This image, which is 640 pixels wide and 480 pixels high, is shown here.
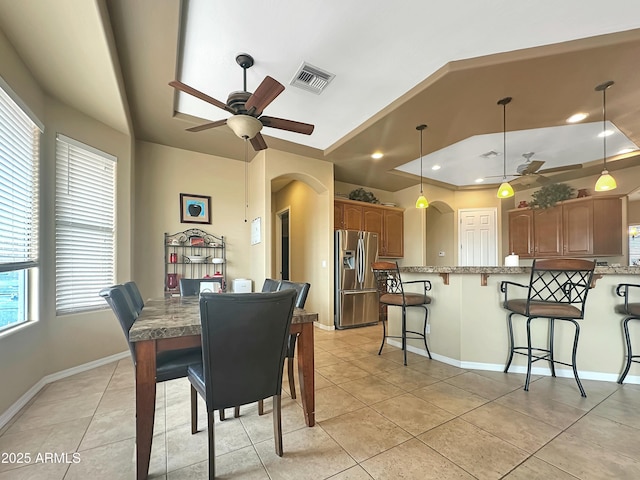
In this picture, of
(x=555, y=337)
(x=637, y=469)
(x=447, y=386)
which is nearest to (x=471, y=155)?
(x=555, y=337)

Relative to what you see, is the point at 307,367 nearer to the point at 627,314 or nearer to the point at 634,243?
the point at 627,314

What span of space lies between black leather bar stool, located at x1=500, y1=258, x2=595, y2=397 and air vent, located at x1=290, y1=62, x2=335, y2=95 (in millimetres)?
2461

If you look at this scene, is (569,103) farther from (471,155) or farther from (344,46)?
(344,46)

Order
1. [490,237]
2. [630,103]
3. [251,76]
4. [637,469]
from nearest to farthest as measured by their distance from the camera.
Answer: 1. [637,469]
2. [251,76]
3. [630,103]
4. [490,237]

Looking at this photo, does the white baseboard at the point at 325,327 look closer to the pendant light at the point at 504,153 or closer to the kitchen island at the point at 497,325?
the kitchen island at the point at 497,325

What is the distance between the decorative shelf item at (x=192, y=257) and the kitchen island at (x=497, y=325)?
276cm

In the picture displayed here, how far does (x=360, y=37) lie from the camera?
85.0 inches

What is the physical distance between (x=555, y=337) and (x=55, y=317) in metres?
4.78

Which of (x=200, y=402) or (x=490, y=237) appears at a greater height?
(x=490, y=237)

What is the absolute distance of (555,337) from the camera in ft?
8.82

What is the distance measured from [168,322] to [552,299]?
3328mm

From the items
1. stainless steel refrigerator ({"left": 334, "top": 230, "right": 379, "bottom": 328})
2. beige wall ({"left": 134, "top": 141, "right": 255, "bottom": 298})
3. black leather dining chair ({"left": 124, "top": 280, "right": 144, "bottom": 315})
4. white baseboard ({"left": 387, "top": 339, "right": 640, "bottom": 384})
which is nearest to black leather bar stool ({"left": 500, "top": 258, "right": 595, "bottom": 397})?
white baseboard ({"left": 387, "top": 339, "right": 640, "bottom": 384})

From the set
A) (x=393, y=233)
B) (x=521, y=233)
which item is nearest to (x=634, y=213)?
(x=521, y=233)

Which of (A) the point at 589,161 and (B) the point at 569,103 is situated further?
(A) the point at 589,161
